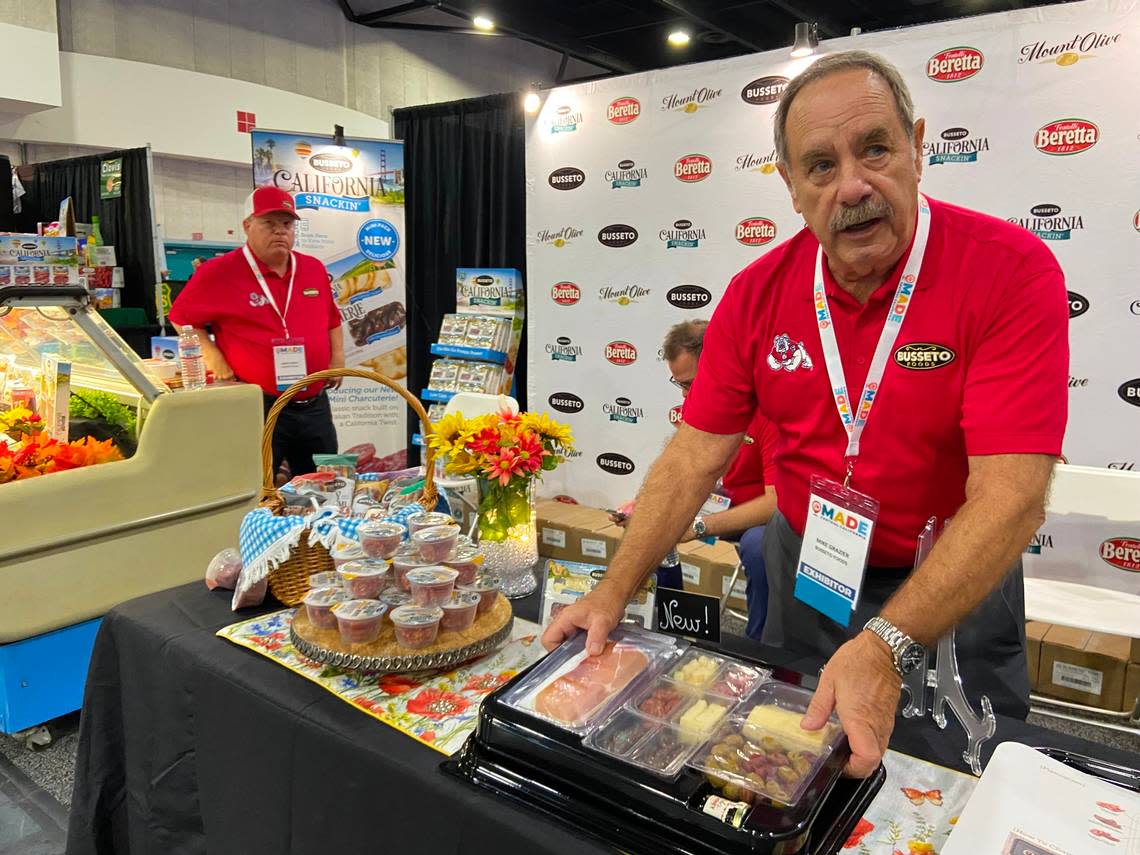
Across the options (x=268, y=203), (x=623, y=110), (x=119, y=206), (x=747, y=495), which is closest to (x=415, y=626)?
(x=747, y=495)

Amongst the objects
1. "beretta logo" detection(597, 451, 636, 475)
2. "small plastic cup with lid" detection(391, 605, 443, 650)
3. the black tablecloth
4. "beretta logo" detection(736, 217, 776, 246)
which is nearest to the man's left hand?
the black tablecloth

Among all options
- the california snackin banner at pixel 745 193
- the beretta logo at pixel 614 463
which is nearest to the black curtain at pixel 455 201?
the california snackin banner at pixel 745 193

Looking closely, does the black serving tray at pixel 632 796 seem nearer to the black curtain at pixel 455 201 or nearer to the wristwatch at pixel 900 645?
the wristwatch at pixel 900 645

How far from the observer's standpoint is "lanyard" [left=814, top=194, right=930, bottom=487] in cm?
139

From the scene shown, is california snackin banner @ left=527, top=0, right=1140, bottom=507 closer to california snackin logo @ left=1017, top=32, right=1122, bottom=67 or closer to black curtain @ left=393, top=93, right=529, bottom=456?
california snackin logo @ left=1017, top=32, right=1122, bottom=67

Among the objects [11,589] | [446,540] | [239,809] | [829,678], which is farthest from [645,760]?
[11,589]

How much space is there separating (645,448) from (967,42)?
8.46 ft

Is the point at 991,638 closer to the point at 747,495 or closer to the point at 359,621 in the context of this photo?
the point at 359,621

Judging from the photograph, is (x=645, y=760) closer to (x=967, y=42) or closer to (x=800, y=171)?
(x=800, y=171)

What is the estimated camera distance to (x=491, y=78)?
1150 centimetres

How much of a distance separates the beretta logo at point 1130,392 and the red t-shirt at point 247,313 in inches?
145

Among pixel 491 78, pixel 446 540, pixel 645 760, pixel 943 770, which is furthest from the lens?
pixel 491 78

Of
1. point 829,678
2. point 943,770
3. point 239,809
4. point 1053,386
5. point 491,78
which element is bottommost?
point 239,809

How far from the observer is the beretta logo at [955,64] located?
355cm
